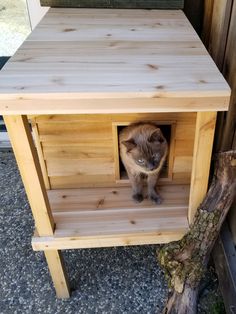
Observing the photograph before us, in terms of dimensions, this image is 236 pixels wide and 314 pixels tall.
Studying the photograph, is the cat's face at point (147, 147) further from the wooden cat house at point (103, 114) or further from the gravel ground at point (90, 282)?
the gravel ground at point (90, 282)

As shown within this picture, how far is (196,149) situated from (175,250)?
321 millimetres

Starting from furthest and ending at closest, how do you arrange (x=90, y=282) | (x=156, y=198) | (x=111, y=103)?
(x=90, y=282), (x=156, y=198), (x=111, y=103)

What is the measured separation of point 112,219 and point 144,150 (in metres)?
0.25

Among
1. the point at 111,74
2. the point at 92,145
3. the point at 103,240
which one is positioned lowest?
the point at 103,240

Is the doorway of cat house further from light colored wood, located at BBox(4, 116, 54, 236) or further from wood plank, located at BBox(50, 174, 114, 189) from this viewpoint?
light colored wood, located at BBox(4, 116, 54, 236)

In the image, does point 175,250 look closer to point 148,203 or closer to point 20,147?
point 148,203

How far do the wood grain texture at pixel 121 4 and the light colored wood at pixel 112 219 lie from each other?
696 millimetres

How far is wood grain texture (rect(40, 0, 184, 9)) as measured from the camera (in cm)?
119

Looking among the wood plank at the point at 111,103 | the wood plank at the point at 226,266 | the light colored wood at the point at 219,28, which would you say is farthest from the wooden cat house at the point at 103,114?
the wood plank at the point at 226,266

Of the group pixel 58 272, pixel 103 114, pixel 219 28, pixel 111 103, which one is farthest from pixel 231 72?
pixel 58 272

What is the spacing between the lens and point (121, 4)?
3.94ft

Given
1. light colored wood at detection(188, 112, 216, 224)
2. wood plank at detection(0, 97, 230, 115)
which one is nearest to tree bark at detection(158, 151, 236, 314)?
light colored wood at detection(188, 112, 216, 224)

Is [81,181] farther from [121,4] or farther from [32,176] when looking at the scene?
[121,4]

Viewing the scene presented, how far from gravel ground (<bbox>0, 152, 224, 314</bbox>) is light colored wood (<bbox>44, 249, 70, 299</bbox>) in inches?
1.7
